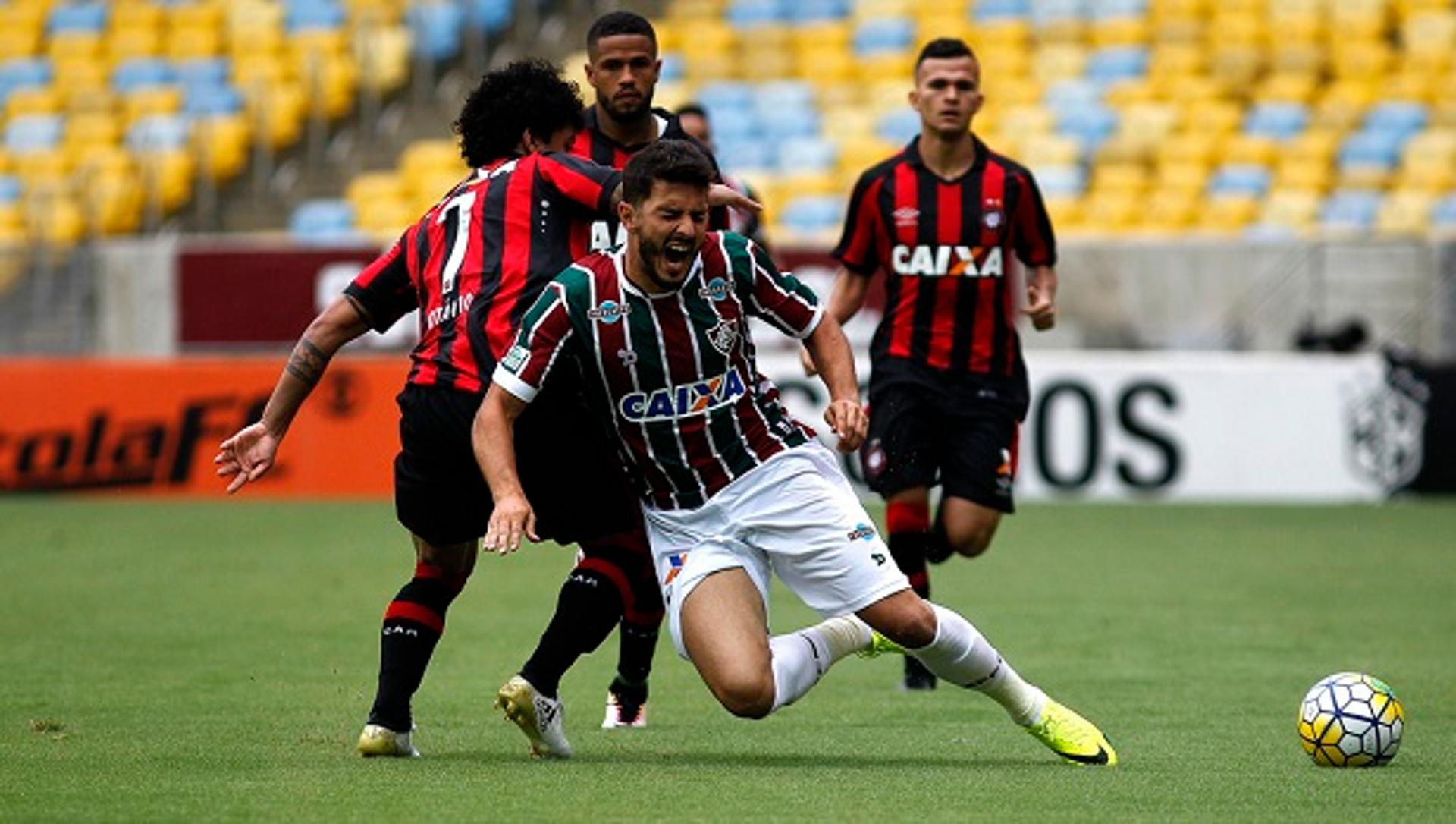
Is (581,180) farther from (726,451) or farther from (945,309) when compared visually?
(945,309)

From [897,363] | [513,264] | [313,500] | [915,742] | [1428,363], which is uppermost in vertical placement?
[513,264]

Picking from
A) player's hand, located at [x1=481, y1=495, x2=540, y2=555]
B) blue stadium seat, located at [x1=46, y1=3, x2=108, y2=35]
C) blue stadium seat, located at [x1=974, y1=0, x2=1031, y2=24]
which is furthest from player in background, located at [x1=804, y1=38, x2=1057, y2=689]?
blue stadium seat, located at [x1=46, y1=3, x2=108, y2=35]

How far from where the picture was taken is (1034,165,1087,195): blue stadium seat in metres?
21.2

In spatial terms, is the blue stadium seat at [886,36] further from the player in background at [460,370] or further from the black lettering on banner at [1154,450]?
the player in background at [460,370]

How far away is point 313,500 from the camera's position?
18172 mm

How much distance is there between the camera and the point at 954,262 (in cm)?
914

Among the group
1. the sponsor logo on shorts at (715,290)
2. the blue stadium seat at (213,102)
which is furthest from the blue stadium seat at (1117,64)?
the sponsor logo on shorts at (715,290)

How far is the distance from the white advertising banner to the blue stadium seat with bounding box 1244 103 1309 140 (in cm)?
454

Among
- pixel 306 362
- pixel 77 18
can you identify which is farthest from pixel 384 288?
pixel 77 18

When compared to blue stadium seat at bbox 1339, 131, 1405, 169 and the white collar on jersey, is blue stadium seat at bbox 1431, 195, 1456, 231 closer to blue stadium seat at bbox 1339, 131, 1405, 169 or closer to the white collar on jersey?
blue stadium seat at bbox 1339, 131, 1405, 169

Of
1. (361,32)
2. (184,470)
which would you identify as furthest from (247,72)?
(184,470)

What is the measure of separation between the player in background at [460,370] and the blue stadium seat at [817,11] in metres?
17.2

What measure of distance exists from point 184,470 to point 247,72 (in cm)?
691

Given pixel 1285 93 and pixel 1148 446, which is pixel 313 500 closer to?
pixel 1148 446
